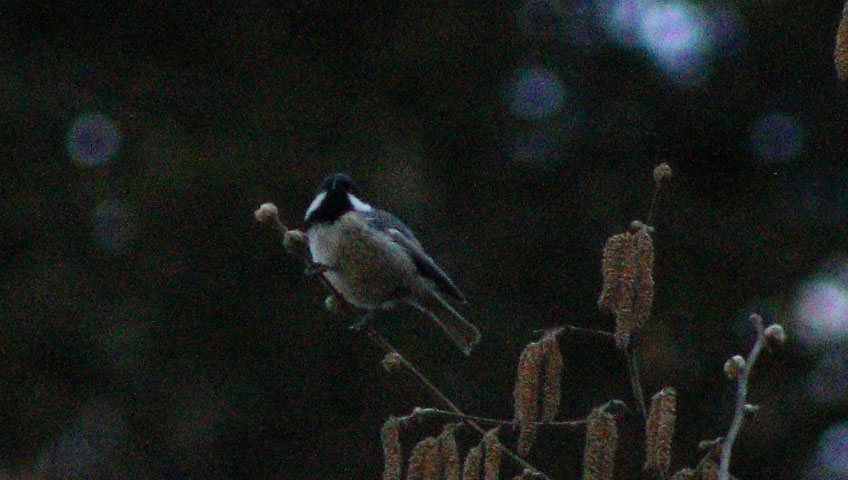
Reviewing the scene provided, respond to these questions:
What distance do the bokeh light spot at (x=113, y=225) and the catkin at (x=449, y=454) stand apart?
6.41 m

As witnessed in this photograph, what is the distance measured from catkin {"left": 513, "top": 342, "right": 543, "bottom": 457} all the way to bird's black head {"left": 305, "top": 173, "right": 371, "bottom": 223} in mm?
2180

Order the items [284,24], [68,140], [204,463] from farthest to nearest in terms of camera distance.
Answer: [284,24]
[68,140]
[204,463]

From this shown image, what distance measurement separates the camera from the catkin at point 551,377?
2.40 meters

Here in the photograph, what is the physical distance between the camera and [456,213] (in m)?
8.84

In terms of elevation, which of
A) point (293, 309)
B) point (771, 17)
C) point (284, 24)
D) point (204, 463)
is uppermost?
point (771, 17)

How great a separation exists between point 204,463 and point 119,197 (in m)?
1.64

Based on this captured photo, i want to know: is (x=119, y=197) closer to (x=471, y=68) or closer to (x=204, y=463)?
(x=204, y=463)

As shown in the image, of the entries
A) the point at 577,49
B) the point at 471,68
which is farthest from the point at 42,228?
the point at 577,49

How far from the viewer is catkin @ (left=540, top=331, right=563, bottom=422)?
7.87 feet

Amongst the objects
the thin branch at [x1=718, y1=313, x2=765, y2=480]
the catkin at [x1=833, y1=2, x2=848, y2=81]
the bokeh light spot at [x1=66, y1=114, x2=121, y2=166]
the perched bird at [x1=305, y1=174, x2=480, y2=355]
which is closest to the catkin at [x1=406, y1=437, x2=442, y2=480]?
the thin branch at [x1=718, y1=313, x2=765, y2=480]

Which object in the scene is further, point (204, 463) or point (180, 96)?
point (180, 96)

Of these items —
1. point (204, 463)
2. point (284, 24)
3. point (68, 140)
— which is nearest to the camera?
point (204, 463)

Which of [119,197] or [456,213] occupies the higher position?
[456,213]

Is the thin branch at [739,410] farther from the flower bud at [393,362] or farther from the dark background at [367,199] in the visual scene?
the dark background at [367,199]
